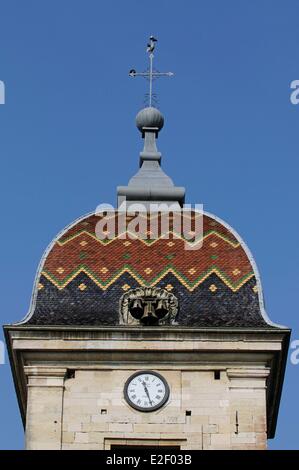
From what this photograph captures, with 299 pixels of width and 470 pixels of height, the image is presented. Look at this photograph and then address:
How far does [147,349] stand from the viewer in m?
54.0

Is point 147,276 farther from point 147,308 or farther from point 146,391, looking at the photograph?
point 146,391

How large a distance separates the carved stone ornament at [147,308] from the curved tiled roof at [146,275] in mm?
237

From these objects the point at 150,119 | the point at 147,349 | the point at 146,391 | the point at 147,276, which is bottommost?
the point at 146,391

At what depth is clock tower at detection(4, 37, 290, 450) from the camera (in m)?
53.4

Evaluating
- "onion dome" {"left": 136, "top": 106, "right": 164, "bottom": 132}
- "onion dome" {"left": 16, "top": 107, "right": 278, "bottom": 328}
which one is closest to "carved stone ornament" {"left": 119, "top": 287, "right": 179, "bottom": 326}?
"onion dome" {"left": 16, "top": 107, "right": 278, "bottom": 328}

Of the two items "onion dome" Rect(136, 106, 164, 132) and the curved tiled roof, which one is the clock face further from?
"onion dome" Rect(136, 106, 164, 132)

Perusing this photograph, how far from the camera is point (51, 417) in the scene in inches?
2109

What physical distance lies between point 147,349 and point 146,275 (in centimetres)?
211

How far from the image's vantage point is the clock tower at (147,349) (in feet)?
175

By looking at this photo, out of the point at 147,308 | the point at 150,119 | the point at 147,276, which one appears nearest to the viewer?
the point at 147,308

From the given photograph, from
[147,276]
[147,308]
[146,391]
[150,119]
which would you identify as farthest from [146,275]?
[150,119]

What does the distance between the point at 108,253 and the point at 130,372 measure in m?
3.24
